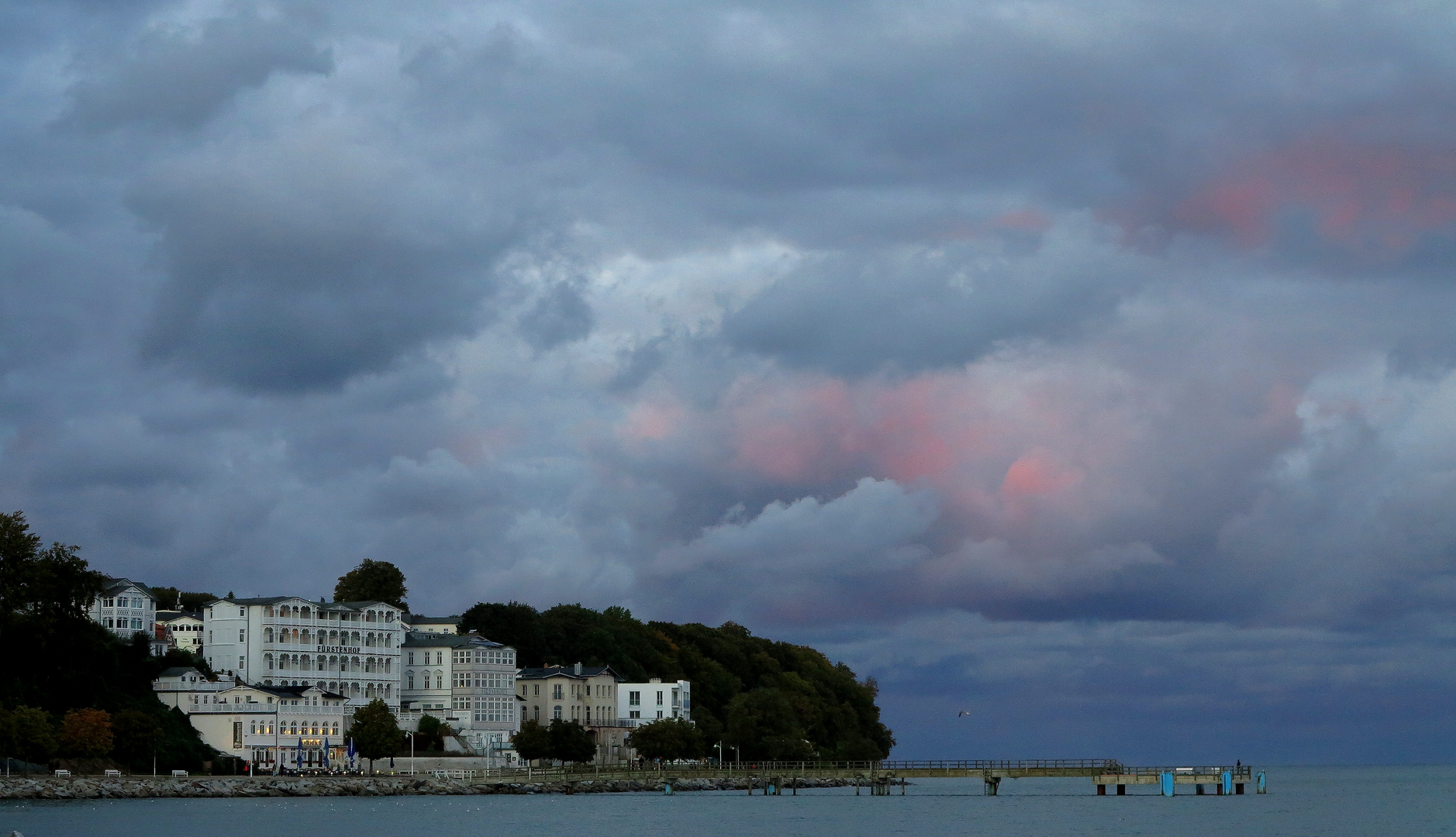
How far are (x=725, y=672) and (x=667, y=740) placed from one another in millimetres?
32882

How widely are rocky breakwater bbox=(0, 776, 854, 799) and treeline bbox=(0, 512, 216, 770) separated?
3177 mm

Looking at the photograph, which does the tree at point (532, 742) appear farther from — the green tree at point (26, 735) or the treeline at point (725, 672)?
the green tree at point (26, 735)

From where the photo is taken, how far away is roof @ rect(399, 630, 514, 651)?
5640 inches

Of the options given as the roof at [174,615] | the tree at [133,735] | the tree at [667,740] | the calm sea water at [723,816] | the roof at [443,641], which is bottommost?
the calm sea water at [723,816]

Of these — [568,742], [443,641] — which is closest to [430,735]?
[568,742]

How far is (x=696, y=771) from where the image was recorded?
140625 millimetres

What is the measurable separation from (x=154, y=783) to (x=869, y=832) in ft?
157

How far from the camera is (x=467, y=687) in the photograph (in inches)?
5551

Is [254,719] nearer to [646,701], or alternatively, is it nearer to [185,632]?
[185,632]

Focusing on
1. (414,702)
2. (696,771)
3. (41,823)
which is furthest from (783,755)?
(41,823)

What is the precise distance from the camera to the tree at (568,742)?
13288 centimetres

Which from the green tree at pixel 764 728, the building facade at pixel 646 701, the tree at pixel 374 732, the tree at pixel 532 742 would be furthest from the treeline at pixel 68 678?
the green tree at pixel 764 728

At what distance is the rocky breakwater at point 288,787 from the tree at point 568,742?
464 cm

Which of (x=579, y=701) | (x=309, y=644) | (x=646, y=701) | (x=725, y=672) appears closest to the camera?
(x=309, y=644)
